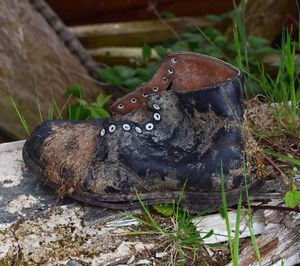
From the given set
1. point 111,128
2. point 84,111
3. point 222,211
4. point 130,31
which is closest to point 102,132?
point 111,128

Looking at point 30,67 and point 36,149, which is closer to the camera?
point 36,149

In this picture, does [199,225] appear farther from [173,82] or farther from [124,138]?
[173,82]

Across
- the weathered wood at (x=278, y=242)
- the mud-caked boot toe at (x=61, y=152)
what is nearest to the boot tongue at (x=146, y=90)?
the mud-caked boot toe at (x=61, y=152)

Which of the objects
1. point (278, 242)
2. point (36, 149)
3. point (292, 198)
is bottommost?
point (278, 242)

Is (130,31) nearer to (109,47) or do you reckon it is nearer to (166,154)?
(109,47)

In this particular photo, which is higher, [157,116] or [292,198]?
[157,116]

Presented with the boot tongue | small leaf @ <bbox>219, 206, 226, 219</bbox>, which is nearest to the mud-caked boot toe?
the boot tongue

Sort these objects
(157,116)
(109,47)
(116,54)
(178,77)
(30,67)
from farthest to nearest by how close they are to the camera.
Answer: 1. (109,47)
2. (116,54)
3. (30,67)
4. (178,77)
5. (157,116)
